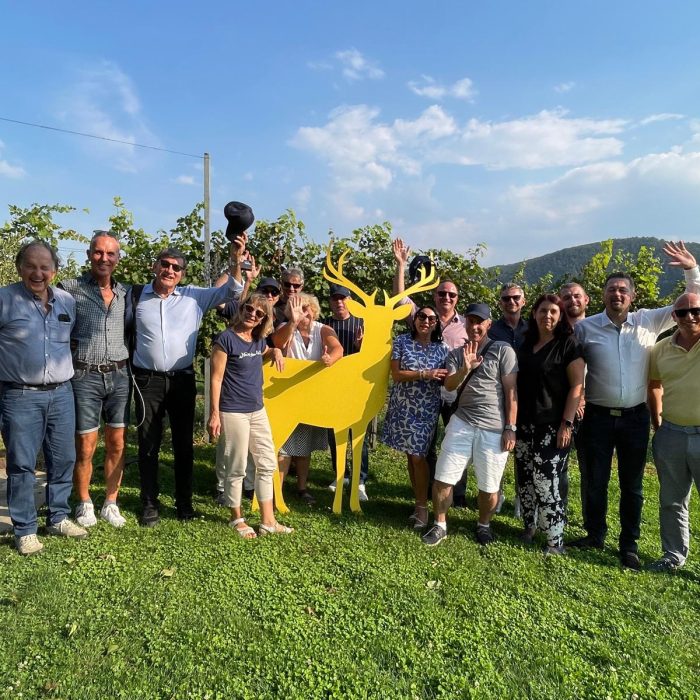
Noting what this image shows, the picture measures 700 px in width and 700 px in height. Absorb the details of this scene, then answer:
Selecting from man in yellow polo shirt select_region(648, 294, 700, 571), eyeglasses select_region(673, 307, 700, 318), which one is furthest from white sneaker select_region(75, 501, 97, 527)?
eyeglasses select_region(673, 307, 700, 318)

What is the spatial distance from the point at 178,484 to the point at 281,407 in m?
1.20

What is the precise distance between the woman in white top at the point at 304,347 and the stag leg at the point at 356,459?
450 mm

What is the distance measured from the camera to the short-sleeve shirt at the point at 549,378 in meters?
4.22

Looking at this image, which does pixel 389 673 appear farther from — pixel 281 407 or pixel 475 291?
pixel 475 291

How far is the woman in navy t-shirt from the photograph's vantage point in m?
4.21

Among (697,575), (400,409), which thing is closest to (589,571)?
(697,575)

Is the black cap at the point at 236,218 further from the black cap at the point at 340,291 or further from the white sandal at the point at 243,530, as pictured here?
the white sandal at the point at 243,530

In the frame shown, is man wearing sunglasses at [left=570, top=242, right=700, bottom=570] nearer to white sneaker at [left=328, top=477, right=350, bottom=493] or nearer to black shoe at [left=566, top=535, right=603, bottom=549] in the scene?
black shoe at [left=566, top=535, right=603, bottom=549]

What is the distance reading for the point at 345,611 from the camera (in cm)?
336

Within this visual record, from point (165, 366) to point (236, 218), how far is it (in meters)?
1.57

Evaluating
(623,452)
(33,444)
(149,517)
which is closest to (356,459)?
(149,517)

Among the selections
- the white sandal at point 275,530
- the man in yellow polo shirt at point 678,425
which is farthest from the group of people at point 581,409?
the white sandal at point 275,530

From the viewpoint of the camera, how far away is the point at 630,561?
13.9ft

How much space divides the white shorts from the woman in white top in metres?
1.35
